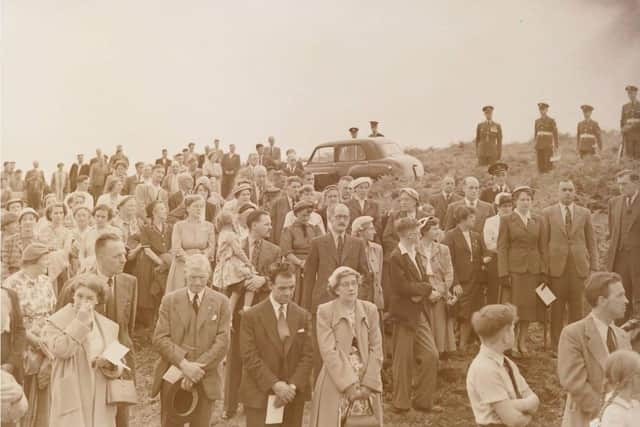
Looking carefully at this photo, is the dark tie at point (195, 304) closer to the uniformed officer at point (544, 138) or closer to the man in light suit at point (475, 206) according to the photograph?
the man in light suit at point (475, 206)

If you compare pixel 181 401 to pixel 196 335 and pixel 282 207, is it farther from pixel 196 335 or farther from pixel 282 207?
pixel 282 207

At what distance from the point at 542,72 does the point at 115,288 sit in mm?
3442

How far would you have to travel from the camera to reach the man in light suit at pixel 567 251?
18.3 ft

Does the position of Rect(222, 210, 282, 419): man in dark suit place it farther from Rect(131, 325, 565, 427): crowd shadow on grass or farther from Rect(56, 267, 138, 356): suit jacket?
Rect(56, 267, 138, 356): suit jacket

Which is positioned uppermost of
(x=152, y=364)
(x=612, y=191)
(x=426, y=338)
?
(x=612, y=191)

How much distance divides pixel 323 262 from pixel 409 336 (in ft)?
2.54

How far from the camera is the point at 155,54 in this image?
6.13m

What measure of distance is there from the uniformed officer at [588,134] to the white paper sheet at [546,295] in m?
1.22

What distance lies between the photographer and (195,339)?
4207mm

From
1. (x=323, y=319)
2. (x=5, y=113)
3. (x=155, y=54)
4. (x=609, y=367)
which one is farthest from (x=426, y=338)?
(x=5, y=113)

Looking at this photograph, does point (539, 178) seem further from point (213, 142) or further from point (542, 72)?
point (213, 142)

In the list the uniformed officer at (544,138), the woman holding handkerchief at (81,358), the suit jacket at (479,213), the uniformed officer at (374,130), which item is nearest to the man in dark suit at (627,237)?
the uniformed officer at (544,138)

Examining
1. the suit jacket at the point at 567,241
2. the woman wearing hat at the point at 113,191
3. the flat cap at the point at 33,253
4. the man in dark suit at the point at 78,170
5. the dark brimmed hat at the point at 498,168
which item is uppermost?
the man in dark suit at the point at 78,170

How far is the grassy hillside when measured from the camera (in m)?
5.09
